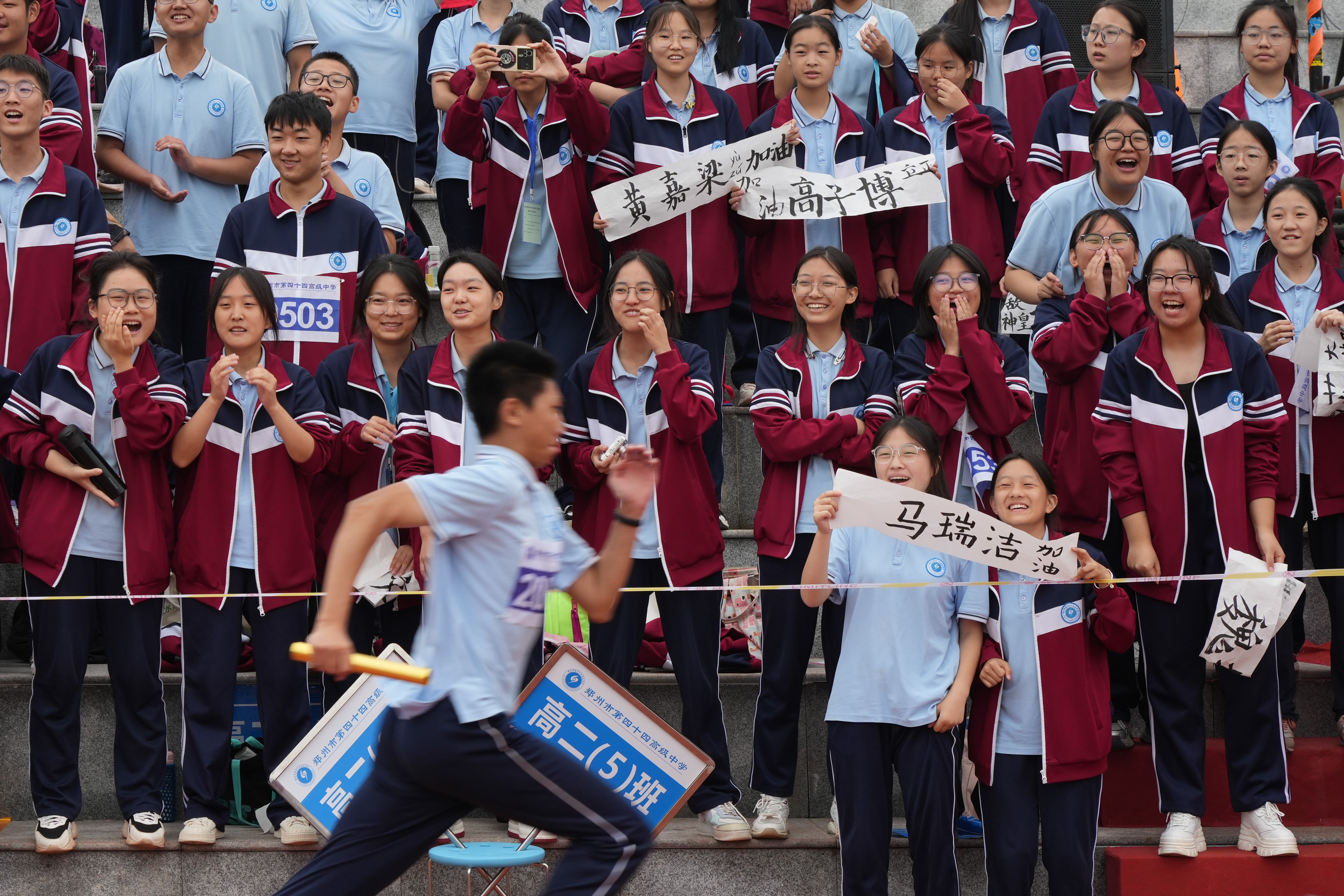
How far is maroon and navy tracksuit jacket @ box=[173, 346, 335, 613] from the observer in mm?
5750

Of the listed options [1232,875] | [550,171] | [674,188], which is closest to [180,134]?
[550,171]

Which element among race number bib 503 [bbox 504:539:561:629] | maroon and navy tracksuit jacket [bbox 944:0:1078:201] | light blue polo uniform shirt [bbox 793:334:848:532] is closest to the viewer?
race number bib 503 [bbox 504:539:561:629]

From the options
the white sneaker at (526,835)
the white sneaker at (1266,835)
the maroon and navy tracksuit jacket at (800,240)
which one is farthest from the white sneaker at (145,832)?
the white sneaker at (1266,835)

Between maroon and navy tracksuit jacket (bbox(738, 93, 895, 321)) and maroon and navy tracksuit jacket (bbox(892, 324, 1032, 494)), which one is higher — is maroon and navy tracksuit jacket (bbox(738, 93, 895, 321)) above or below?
above

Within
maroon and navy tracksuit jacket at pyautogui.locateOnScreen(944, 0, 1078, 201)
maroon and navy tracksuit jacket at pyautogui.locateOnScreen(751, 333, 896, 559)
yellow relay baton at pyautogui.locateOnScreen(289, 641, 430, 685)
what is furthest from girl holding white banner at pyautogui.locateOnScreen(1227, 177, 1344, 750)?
yellow relay baton at pyautogui.locateOnScreen(289, 641, 430, 685)

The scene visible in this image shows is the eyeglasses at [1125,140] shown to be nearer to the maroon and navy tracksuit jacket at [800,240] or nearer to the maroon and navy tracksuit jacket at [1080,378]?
the maroon and navy tracksuit jacket at [1080,378]

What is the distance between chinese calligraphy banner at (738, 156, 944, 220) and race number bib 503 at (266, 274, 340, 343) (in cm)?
196

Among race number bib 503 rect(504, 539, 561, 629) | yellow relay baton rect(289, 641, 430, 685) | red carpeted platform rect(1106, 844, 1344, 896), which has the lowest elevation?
red carpeted platform rect(1106, 844, 1344, 896)

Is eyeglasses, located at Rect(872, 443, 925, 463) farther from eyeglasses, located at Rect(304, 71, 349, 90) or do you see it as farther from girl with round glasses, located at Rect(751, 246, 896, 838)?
eyeglasses, located at Rect(304, 71, 349, 90)

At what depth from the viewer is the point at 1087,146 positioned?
7.45 metres

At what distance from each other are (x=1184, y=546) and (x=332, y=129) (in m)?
4.33

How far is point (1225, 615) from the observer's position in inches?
218

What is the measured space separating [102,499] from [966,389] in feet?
11.2

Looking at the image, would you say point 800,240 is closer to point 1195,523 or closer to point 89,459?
point 1195,523
